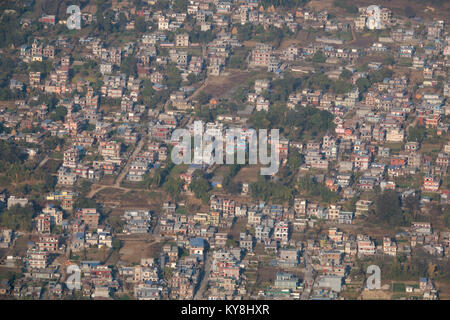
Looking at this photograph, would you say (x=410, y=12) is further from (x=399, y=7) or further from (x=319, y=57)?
(x=319, y=57)

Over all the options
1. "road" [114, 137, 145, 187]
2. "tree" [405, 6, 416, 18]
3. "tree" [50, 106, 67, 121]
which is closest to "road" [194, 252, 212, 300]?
"road" [114, 137, 145, 187]

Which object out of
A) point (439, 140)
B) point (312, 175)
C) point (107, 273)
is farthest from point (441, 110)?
point (107, 273)

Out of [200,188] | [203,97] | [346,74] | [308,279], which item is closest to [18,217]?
[200,188]

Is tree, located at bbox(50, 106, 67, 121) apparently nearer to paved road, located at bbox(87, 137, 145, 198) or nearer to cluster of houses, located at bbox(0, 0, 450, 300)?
cluster of houses, located at bbox(0, 0, 450, 300)

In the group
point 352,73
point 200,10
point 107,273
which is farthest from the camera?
point 200,10

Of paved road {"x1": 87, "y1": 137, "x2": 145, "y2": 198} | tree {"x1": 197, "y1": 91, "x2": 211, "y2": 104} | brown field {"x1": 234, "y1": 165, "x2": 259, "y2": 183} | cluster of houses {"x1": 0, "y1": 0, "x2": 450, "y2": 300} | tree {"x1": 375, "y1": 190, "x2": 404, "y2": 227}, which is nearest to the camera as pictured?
cluster of houses {"x1": 0, "y1": 0, "x2": 450, "y2": 300}

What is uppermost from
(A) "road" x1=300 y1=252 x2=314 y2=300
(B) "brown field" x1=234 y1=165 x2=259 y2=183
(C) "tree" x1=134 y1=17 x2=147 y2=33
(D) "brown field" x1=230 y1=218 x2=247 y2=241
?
(C) "tree" x1=134 y1=17 x2=147 y2=33
